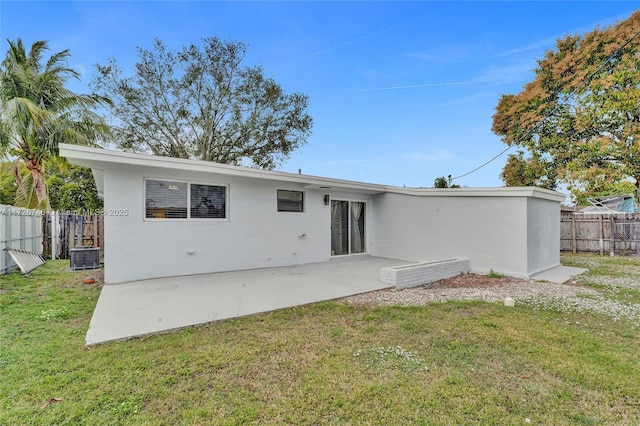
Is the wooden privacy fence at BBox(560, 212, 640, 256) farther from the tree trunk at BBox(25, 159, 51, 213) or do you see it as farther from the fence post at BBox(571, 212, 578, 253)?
the tree trunk at BBox(25, 159, 51, 213)

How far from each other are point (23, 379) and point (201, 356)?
1544mm

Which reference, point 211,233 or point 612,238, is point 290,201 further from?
point 612,238

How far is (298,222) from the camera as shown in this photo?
31.6 ft

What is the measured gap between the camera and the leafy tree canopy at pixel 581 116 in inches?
559

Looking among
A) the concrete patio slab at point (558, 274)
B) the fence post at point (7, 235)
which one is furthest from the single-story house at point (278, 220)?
the fence post at point (7, 235)

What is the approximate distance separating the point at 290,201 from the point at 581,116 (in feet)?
53.1

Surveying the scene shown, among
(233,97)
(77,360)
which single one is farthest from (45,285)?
(233,97)

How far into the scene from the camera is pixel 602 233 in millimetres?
13211

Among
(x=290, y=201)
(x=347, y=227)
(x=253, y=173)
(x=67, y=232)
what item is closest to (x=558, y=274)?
(x=347, y=227)

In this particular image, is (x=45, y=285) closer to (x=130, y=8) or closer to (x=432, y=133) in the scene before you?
(x=130, y=8)

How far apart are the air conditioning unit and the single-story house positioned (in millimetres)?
2160

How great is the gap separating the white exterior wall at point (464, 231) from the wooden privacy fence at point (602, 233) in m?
5.44

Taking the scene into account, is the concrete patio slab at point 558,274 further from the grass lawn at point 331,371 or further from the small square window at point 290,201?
the small square window at point 290,201

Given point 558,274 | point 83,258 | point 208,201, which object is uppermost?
point 208,201
